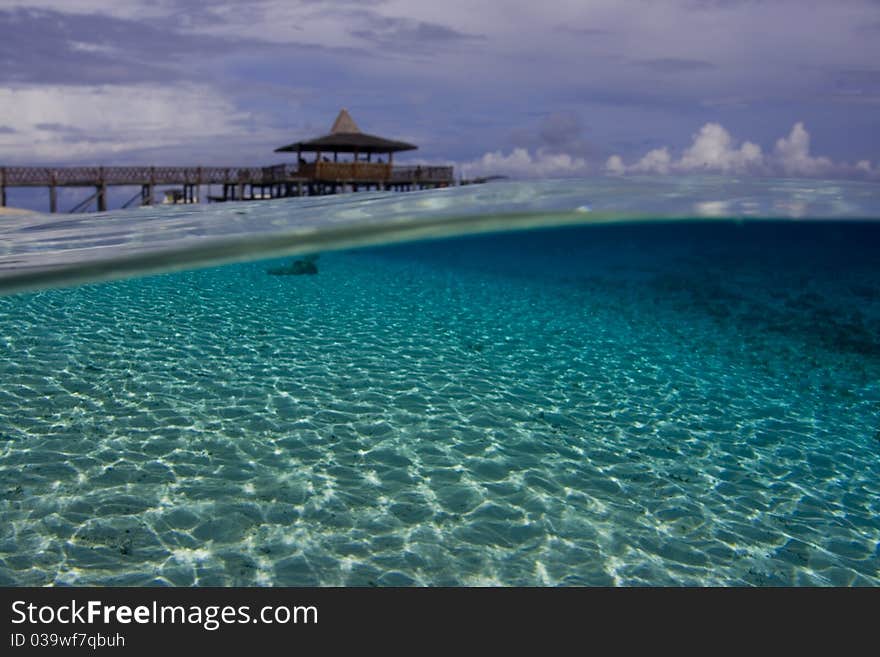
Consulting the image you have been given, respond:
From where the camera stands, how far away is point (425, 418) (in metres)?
8.40

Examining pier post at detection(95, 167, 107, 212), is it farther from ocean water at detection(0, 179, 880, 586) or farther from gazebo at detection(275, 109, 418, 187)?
ocean water at detection(0, 179, 880, 586)

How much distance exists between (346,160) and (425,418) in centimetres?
2638

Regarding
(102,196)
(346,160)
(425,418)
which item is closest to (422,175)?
(346,160)

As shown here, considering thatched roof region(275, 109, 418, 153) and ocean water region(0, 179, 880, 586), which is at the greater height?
thatched roof region(275, 109, 418, 153)

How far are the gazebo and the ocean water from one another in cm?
1482

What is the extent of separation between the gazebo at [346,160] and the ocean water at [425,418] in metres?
14.8

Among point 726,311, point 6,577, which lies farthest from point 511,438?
point 726,311

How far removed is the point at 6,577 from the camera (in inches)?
200

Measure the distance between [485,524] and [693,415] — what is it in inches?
177

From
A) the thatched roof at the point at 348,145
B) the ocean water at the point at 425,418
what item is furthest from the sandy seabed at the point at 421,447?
the thatched roof at the point at 348,145

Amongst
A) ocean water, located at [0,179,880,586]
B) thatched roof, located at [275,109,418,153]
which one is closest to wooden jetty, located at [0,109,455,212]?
thatched roof, located at [275,109,418,153]

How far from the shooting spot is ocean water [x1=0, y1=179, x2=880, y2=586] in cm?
566

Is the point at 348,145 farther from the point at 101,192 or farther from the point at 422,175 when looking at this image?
the point at 101,192
